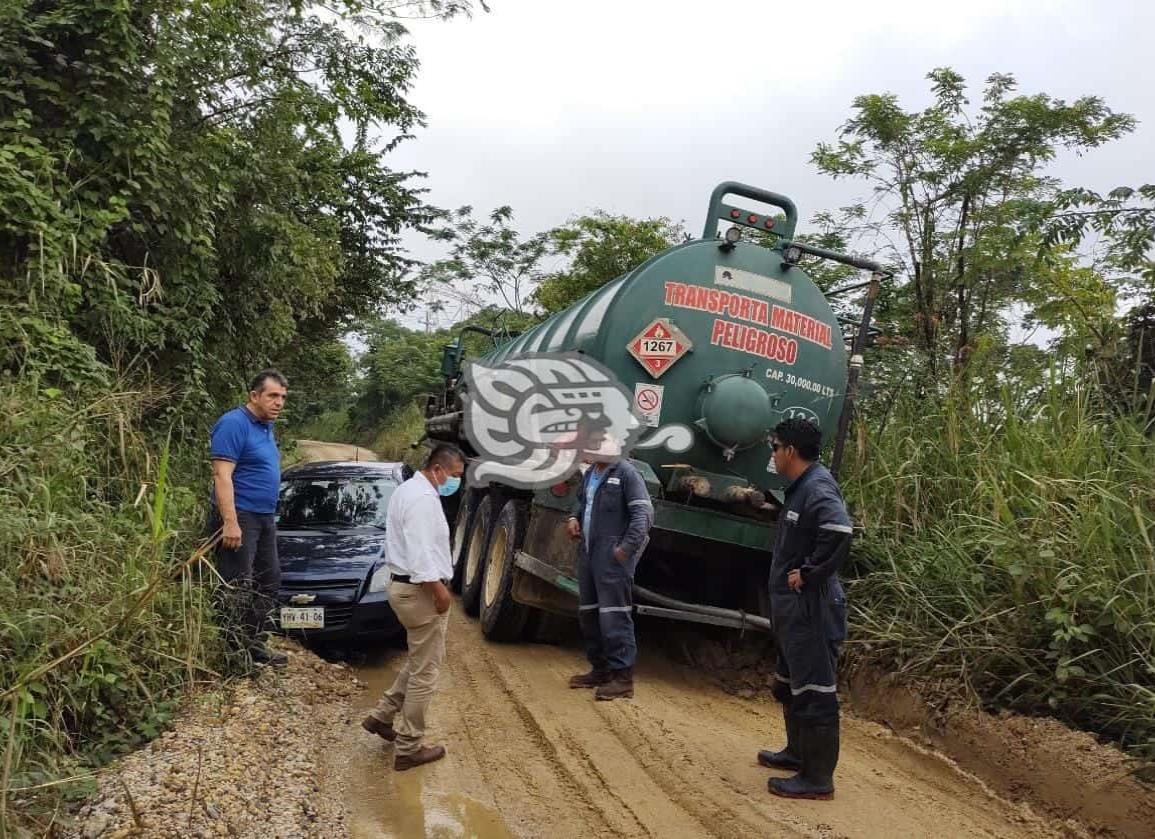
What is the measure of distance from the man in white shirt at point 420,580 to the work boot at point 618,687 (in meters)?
1.31

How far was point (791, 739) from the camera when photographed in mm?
4148

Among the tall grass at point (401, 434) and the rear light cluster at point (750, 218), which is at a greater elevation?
the rear light cluster at point (750, 218)

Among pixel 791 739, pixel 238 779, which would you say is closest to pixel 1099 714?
pixel 791 739

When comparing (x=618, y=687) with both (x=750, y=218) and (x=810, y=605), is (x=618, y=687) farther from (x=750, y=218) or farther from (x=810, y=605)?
(x=750, y=218)

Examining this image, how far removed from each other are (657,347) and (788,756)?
2.66 metres

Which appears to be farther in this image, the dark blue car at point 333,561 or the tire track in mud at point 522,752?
the dark blue car at point 333,561

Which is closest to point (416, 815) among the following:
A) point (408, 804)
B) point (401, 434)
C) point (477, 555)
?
point (408, 804)

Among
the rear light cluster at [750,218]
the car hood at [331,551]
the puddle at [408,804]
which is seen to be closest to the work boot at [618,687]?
the puddle at [408,804]

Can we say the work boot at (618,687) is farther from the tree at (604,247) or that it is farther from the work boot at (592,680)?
the tree at (604,247)

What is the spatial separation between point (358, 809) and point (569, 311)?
460cm

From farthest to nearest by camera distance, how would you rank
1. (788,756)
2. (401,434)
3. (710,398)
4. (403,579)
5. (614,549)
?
(401,434), (710,398), (614,549), (788,756), (403,579)

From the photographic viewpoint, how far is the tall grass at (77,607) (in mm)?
3352

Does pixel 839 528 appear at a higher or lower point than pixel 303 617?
higher

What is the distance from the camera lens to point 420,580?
3959 millimetres
